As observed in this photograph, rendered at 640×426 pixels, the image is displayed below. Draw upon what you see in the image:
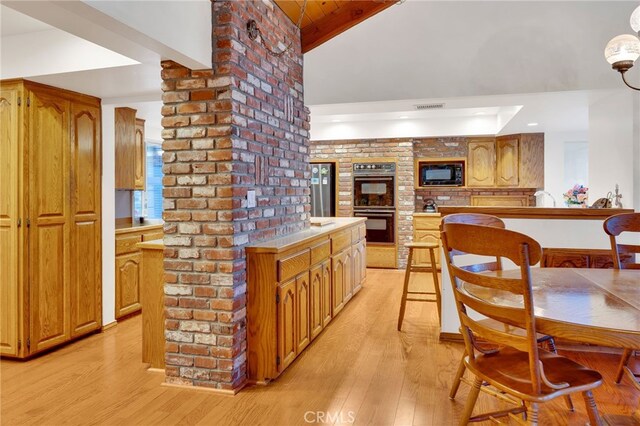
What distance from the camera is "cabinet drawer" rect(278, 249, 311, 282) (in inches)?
102

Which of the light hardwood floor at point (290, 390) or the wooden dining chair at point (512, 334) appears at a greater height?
the wooden dining chair at point (512, 334)

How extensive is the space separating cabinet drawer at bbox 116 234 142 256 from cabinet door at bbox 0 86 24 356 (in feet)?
3.12

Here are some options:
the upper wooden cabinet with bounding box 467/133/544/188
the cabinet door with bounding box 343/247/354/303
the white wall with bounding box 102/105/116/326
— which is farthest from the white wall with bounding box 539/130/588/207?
the white wall with bounding box 102/105/116/326

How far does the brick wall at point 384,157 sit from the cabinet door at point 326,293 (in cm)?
304

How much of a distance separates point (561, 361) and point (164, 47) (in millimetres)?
2355

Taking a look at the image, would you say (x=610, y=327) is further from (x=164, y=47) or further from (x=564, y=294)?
(x=164, y=47)

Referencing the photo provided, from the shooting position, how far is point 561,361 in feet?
5.46

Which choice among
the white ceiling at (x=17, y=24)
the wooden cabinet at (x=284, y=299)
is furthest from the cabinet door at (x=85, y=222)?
the wooden cabinet at (x=284, y=299)

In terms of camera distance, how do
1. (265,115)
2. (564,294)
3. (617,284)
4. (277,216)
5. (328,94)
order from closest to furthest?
(564,294) → (617,284) → (265,115) → (277,216) → (328,94)

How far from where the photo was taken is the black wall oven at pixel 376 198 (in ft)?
21.4

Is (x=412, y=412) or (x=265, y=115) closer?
(x=412, y=412)

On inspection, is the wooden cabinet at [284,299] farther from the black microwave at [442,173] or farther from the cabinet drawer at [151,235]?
the black microwave at [442,173]

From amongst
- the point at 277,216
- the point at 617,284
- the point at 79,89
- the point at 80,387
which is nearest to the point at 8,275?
the point at 80,387

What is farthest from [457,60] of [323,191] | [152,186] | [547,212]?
[152,186]
